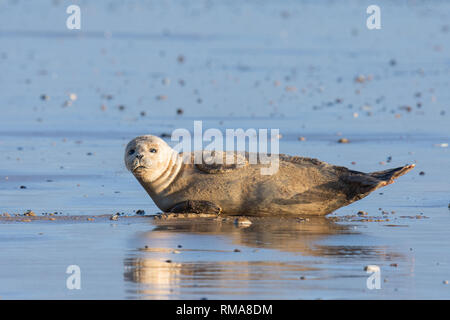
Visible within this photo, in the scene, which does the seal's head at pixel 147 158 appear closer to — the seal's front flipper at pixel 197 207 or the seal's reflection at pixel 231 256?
the seal's front flipper at pixel 197 207

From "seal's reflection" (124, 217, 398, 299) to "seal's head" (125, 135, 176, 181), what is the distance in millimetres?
618

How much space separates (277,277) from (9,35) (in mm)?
23902

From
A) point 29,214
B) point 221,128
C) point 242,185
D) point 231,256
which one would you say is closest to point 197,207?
point 242,185

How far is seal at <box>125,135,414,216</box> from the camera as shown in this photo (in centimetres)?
1117

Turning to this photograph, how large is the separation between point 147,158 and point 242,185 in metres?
0.94

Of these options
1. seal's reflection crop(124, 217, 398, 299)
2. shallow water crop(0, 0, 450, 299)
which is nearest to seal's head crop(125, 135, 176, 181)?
shallow water crop(0, 0, 450, 299)

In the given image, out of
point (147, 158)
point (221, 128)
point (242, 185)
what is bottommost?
point (242, 185)

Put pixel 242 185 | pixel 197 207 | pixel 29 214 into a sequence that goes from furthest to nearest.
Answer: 1. pixel 242 185
2. pixel 197 207
3. pixel 29 214

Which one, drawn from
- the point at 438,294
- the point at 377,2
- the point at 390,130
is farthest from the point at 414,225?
the point at 377,2

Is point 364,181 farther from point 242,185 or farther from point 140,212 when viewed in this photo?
point 140,212

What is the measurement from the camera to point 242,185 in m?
11.2

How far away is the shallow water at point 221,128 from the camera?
8.41m

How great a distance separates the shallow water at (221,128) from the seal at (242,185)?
0.27 m
